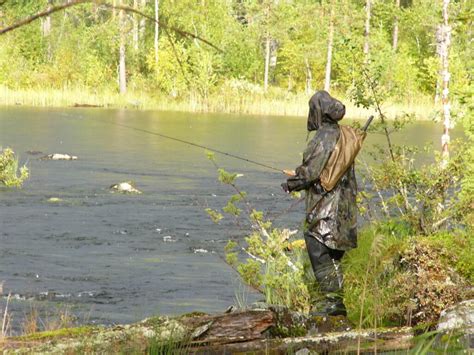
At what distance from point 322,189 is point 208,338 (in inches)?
68.5

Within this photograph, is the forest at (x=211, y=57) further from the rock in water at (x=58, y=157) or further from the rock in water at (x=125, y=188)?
the rock in water at (x=125, y=188)

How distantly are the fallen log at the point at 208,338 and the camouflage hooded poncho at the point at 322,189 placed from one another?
0.99 metres

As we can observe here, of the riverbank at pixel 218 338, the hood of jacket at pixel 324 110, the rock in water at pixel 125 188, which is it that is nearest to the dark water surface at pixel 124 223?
the rock in water at pixel 125 188

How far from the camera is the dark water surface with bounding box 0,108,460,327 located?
1206 cm

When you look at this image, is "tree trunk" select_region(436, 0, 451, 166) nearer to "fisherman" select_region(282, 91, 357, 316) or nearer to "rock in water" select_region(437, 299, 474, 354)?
"fisherman" select_region(282, 91, 357, 316)

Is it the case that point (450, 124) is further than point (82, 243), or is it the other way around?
point (82, 243)

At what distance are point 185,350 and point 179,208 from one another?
44.1 feet

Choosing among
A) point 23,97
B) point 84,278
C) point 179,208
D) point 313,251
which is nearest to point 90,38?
point 23,97

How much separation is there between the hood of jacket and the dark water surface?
2.41 meters

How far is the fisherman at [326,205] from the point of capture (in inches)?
303

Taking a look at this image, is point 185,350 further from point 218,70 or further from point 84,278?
point 218,70

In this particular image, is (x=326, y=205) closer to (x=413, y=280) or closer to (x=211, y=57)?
(x=413, y=280)

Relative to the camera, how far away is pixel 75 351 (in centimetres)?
599

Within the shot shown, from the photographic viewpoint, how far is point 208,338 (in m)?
6.45
